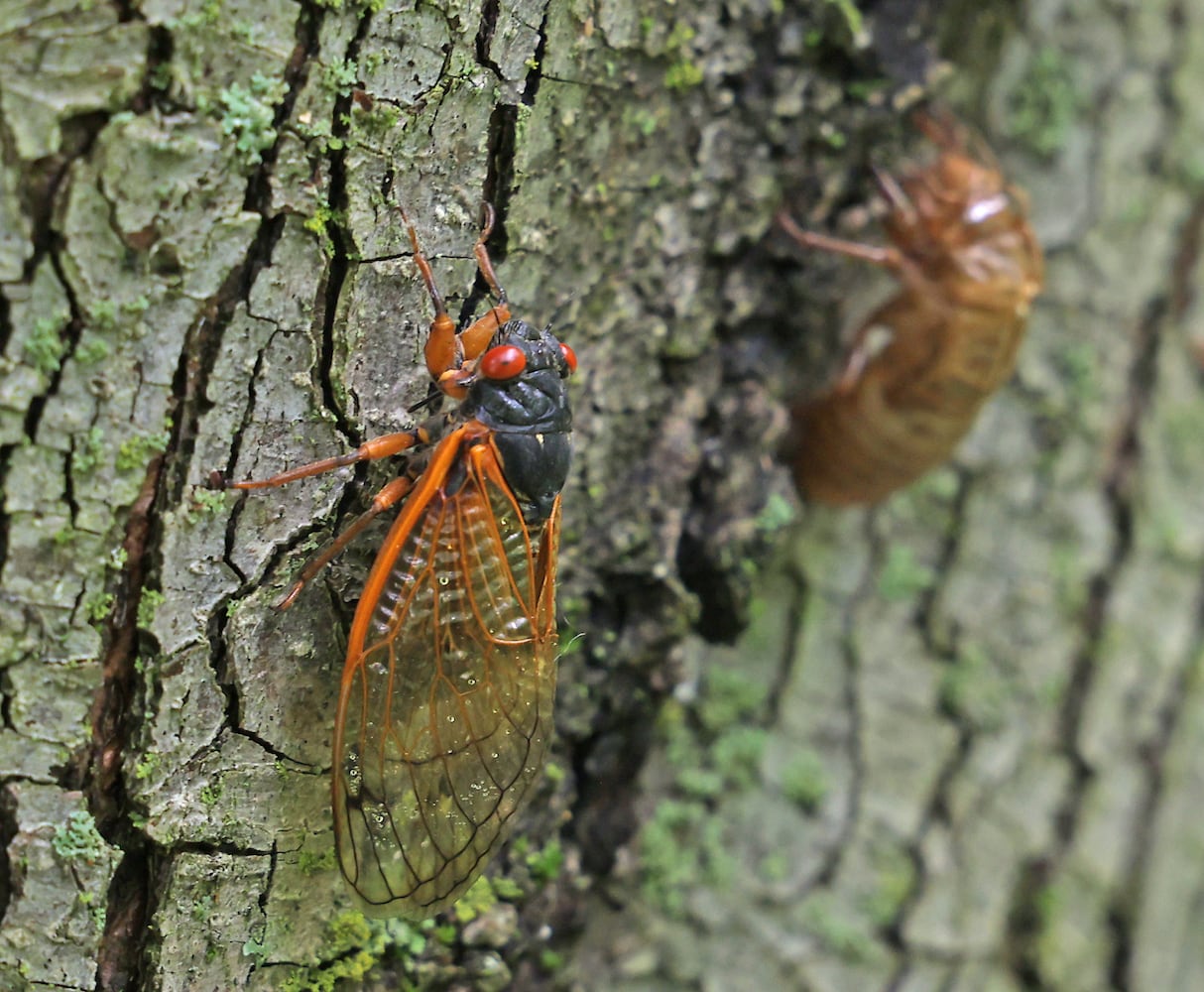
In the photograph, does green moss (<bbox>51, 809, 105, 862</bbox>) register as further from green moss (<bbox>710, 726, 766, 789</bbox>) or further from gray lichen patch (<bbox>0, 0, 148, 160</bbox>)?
green moss (<bbox>710, 726, 766, 789</bbox>)

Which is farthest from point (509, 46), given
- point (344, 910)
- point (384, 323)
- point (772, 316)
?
point (344, 910)

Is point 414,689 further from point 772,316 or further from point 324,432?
point 772,316

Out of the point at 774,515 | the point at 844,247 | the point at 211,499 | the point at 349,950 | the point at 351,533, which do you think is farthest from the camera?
the point at 844,247

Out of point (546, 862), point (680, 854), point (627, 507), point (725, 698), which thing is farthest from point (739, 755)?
point (627, 507)

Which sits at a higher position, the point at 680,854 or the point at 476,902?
the point at 476,902

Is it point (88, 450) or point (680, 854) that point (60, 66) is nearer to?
point (88, 450)

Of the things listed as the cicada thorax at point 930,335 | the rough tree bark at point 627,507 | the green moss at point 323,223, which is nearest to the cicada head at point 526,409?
the rough tree bark at point 627,507

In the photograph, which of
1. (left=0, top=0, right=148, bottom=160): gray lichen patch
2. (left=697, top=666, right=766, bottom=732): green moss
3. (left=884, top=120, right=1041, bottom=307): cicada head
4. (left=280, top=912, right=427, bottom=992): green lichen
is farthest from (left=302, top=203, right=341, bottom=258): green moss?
(left=884, top=120, right=1041, bottom=307): cicada head
